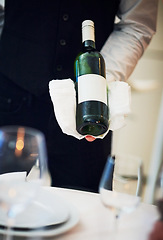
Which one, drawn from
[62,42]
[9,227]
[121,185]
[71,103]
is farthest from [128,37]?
[9,227]

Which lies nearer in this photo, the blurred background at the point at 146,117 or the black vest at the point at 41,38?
the black vest at the point at 41,38

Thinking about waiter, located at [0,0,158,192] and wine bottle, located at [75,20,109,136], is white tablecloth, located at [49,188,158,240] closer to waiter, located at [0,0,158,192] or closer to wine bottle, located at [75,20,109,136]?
wine bottle, located at [75,20,109,136]

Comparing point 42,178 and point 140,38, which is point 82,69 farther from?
point 140,38

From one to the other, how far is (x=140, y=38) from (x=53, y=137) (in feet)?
1.53

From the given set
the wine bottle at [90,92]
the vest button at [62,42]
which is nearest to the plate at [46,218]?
the wine bottle at [90,92]

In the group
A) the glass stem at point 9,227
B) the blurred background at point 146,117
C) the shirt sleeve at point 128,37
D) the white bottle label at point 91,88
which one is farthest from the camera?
the blurred background at point 146,117

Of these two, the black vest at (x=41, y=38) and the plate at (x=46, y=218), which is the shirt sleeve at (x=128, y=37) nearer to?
the black vest at (x=41, y=38)

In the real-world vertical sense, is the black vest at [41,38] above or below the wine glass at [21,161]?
above

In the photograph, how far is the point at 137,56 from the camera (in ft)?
3.51

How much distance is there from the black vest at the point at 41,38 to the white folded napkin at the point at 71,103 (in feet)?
0.92

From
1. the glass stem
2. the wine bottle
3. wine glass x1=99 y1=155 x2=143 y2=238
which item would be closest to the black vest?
the wine bottle

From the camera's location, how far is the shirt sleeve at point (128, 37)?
101cm

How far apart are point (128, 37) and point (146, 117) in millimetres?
2537

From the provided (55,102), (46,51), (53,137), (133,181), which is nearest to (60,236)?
(133,181)
